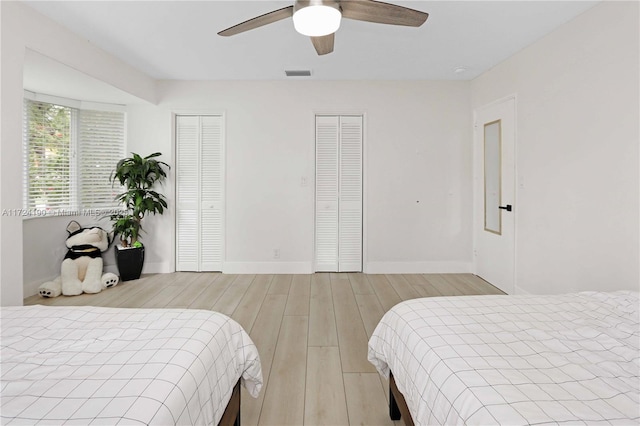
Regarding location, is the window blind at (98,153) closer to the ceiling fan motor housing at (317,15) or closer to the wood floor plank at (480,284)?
the ceiling fan motor housing at (317,15)

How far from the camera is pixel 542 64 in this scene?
134 inches

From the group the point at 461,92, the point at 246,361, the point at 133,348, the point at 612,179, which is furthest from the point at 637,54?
the point at 133,348

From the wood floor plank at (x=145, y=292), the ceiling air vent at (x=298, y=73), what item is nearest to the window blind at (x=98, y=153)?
the wood floor plank at (x=145, y=292)

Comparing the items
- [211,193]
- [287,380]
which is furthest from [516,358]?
[211,193]

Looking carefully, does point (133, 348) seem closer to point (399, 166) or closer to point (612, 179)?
point (612, 179)

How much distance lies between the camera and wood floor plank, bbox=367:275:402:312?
12.5 feet

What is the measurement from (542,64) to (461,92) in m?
1.58

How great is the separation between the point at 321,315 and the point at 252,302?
812 mm

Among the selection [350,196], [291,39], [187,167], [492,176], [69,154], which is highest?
[291,39]

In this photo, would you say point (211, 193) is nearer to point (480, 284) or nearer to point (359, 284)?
point (359, 284)

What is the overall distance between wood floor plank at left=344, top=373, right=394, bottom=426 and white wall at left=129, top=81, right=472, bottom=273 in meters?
2.71

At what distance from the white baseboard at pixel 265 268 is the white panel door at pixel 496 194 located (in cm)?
229

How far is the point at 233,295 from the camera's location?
13.4 ft

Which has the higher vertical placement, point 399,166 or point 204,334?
point 399,166
